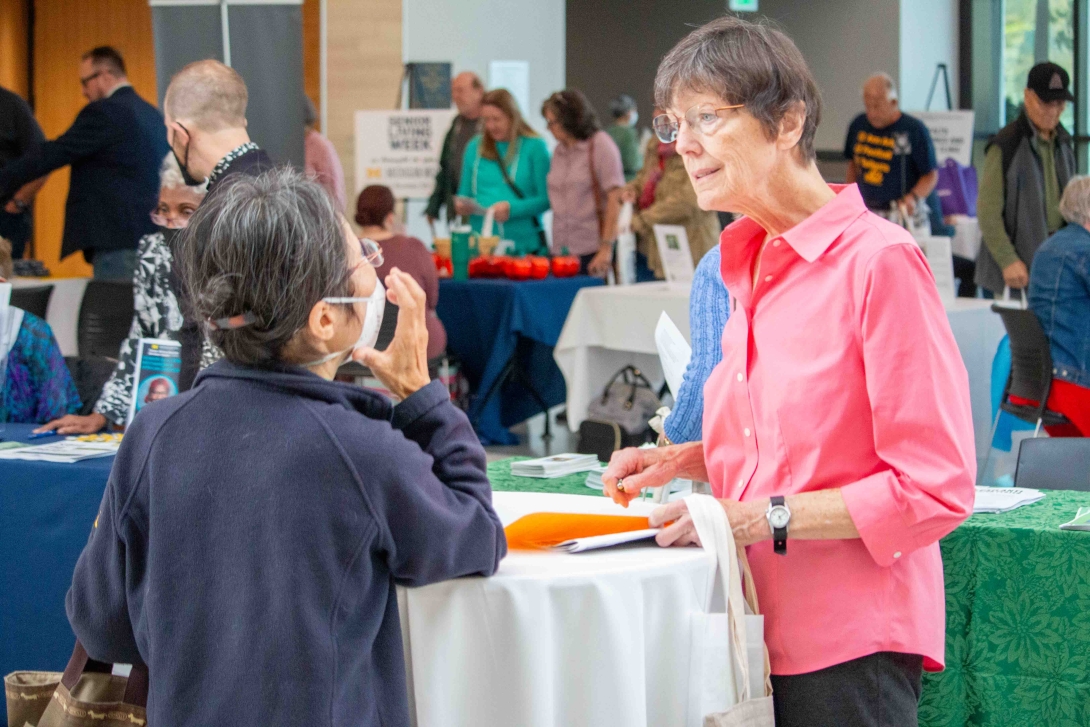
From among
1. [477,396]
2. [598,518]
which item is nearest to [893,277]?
[598,518]

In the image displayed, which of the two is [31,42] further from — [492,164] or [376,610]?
[376,610]

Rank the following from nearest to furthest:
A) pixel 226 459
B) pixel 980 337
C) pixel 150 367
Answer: pixel 226 459 → pixel 150 367 → pixel 980 337

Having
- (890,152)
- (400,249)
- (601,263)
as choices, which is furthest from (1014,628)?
(890,152)

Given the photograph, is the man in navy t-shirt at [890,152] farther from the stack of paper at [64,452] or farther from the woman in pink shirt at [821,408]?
the woman in pink shirt at [821,408]

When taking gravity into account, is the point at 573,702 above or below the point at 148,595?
below

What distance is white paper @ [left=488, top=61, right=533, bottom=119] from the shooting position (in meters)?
9.72

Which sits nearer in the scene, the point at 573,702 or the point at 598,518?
the point at 573,702

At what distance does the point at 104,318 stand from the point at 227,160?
2102 millimetres

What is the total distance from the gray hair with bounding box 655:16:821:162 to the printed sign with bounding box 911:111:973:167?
25.3 ft

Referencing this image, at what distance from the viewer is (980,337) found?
5156 mm

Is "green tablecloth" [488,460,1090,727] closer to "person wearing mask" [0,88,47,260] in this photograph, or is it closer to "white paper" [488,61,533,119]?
"person wearing mask" [0,88,47,260]

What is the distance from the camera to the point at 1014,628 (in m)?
2.14

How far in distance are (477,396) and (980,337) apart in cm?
253

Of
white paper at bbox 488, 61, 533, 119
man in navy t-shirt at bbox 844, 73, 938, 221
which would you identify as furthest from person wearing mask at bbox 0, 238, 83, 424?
white paper at bbox 488, 61, 533, 119
